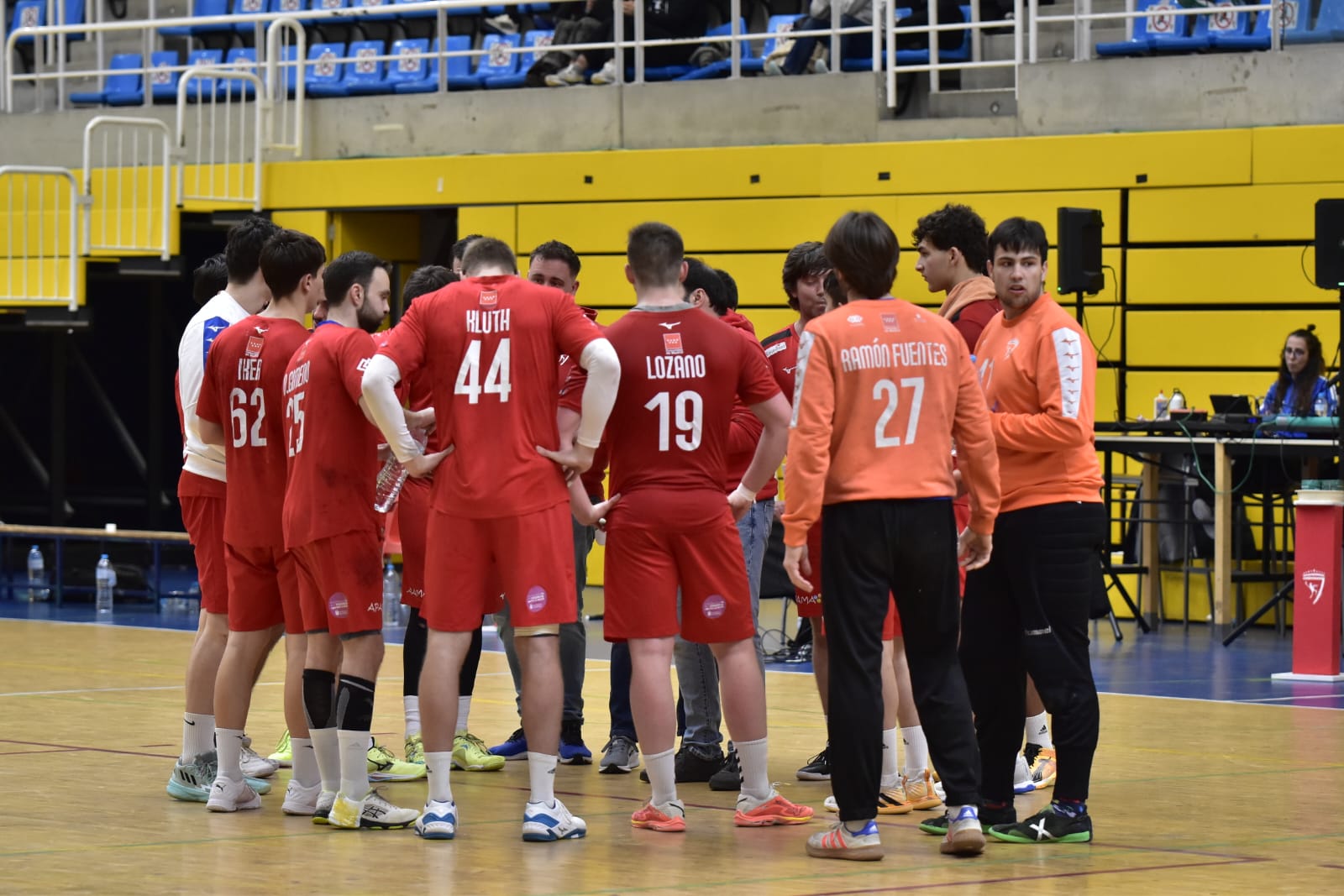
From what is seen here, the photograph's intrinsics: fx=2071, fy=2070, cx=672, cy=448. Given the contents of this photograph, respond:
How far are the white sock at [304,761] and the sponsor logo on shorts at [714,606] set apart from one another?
1.31 meters

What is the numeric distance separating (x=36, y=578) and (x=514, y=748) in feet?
31.6

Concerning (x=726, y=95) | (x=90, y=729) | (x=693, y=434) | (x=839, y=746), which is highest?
(x=726, y=95)

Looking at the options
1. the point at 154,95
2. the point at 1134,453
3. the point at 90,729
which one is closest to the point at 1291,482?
the point at 1134,453

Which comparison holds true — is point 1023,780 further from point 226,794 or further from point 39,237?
point 39,237

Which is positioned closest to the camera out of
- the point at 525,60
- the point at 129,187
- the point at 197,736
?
the point at 197,736

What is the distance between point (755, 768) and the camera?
20.4 ft

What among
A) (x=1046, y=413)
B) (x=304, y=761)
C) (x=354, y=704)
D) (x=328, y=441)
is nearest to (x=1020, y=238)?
(x=1046, y=413)

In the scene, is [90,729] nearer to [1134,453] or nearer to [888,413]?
[888,413]

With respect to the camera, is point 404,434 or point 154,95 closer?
point 404,434

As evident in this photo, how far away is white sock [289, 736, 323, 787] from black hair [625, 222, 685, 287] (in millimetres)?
1771

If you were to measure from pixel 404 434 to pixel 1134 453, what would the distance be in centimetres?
777

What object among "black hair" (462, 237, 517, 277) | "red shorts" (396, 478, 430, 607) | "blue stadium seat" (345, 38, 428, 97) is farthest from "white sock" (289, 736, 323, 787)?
"blue stadium seat" (345, 38, 428, 97)

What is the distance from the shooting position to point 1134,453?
12.8 m

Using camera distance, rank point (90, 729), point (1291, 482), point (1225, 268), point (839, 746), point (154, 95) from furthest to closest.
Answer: point (154, 95) → point (1225, 268) → point (1291, 482) → point (90, 729) → point (839, 746)
